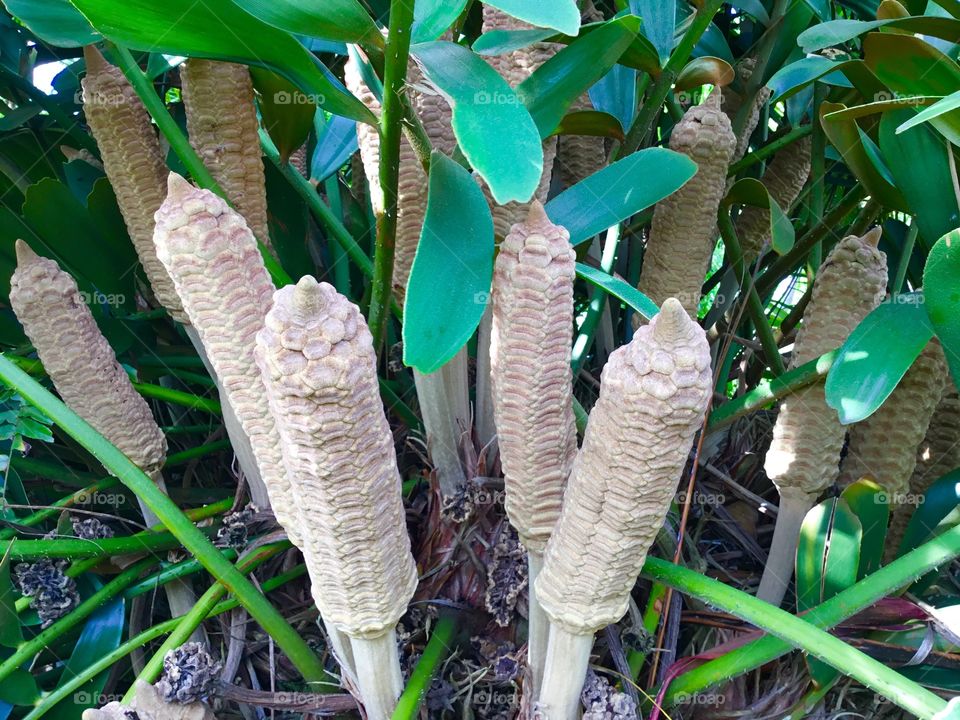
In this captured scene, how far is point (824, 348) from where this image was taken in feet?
2.68

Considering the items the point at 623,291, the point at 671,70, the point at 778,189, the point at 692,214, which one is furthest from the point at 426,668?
the point at 778,189

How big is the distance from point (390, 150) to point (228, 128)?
255mm

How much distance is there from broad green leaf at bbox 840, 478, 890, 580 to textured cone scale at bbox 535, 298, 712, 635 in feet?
0.84

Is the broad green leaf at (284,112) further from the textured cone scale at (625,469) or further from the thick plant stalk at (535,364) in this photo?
the textured cone scale at (625,469)

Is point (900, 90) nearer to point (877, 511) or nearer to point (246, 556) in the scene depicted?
point (877, 511)

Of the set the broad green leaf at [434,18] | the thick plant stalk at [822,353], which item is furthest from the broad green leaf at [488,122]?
the thick plant stalk at [822,353]

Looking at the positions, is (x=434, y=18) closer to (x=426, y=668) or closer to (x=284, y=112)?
(x=284, y=112)

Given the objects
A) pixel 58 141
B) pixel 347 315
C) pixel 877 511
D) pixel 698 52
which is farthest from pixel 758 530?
pixel 58 141

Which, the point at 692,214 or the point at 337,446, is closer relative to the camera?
the point at 337,446

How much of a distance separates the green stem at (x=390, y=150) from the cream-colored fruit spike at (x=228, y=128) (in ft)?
0.47

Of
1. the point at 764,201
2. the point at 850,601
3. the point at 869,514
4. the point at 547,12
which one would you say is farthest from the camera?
the point at 764,201

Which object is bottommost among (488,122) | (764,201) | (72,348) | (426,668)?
(426,668)

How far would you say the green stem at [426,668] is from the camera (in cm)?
72

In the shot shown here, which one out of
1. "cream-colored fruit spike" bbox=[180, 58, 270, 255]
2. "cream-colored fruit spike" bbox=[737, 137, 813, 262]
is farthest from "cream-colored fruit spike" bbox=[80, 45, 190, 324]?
"cream-colored fruit spike" bbox=[737, 137, 813, 262]
